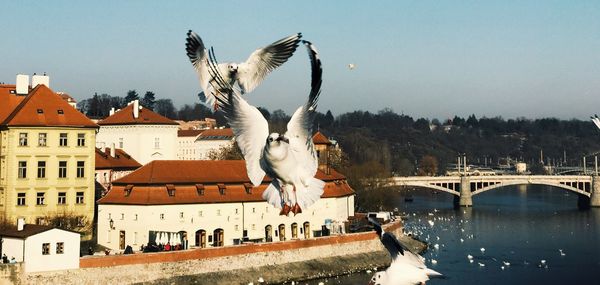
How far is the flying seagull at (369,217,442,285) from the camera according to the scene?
1789 cm

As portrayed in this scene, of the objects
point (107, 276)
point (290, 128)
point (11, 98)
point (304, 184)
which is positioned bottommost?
point (107, 276)

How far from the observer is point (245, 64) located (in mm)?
18781

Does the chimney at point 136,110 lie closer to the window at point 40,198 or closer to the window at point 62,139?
the window at point 62,139

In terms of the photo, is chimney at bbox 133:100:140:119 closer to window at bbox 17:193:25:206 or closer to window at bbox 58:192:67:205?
window at bbox 58:192:67:205

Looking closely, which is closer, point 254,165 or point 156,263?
point 254,165

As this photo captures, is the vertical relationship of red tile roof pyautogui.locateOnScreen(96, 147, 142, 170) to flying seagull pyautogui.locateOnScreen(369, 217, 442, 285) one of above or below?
above

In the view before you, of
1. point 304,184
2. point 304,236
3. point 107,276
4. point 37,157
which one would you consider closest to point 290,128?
point 304,184

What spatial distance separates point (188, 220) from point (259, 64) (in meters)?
35.8

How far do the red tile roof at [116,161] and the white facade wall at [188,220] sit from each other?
12.2m

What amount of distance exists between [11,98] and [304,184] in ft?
150

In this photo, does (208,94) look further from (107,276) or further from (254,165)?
(107,276)

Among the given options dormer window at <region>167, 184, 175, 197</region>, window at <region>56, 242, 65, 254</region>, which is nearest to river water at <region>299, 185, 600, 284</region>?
dormer window at <region>167, 184, 175, 197</region>

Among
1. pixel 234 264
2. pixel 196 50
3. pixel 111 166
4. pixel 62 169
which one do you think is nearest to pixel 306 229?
pixel 234 264

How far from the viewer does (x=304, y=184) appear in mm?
16641
